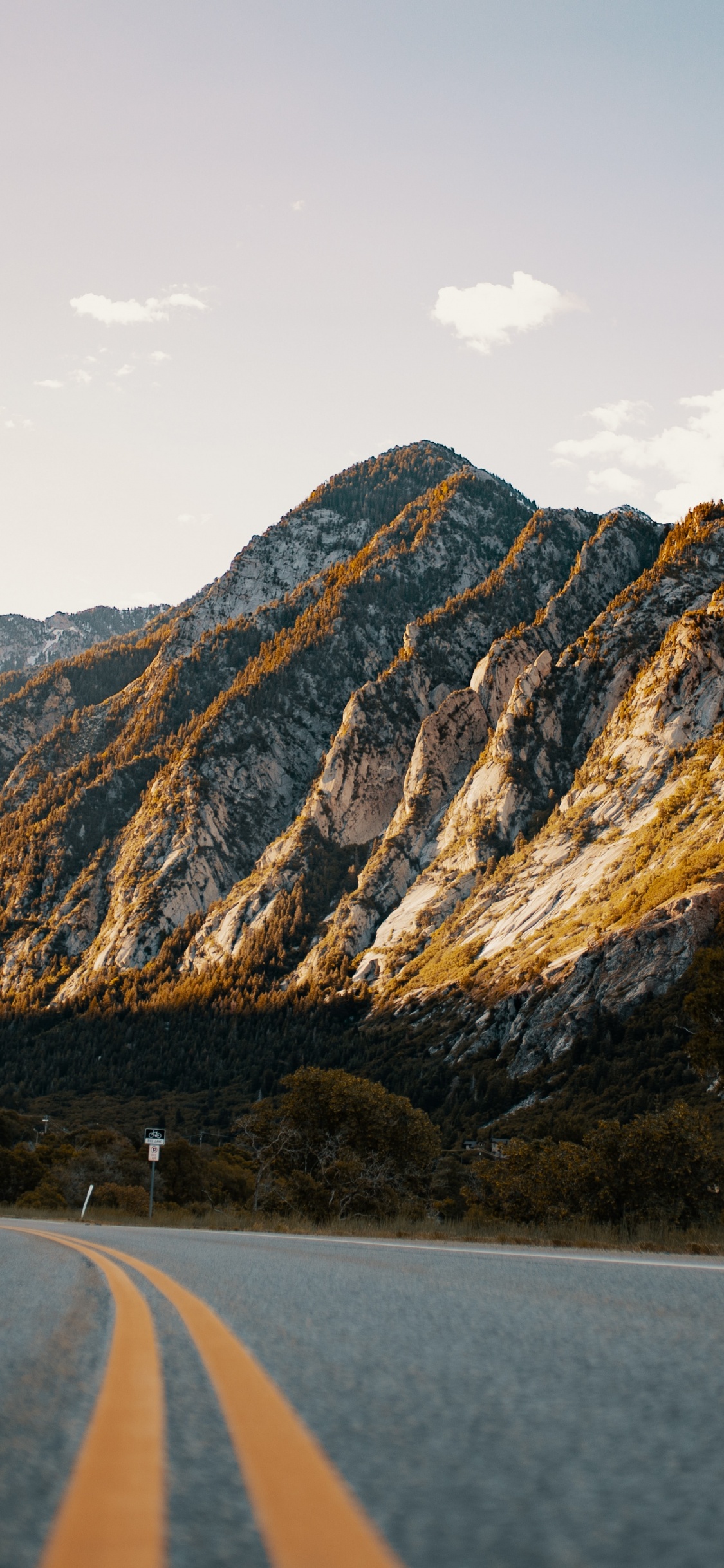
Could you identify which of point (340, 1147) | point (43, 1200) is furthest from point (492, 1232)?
point (43, 1200)

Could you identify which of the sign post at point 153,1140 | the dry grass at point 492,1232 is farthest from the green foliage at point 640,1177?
the sign post at point 153,1140

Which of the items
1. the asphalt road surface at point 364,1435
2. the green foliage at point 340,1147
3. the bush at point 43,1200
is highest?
the asphalt road surface at point 364,1435

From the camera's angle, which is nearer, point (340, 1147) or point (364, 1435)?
point (364, 1435)

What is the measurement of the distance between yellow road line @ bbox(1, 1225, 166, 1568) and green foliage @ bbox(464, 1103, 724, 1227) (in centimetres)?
1896

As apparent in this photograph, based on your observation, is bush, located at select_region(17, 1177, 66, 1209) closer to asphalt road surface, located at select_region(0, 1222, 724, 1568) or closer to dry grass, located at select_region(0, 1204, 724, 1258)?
dry grass, located at select_region(0, 1204, 724, 1258)

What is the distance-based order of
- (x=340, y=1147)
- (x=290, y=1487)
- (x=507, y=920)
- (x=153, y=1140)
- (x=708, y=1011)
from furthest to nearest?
(x=507, y=920)
(x=340, y=1147)
(x=708, y=1011)
(x=153, y=1140)
(x=290, y=1487)

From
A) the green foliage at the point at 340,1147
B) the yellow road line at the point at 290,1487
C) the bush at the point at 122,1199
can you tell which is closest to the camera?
the yellow road line at the point at 290,1487

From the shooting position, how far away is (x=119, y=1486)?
2.14 meters

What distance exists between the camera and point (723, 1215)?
19.2 metres

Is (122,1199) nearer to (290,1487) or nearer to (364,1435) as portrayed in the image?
(364,1435)

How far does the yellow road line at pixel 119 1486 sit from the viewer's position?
5.76 ft

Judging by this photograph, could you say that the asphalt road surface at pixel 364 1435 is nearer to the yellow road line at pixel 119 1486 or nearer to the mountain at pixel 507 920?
the yellow road line at pixel 119 1486

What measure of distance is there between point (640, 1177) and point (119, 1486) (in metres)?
22.8

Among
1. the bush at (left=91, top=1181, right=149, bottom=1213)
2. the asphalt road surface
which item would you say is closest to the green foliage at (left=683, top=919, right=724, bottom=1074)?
the bush at (left=91, top=1181, right=149, bottom=1213)
